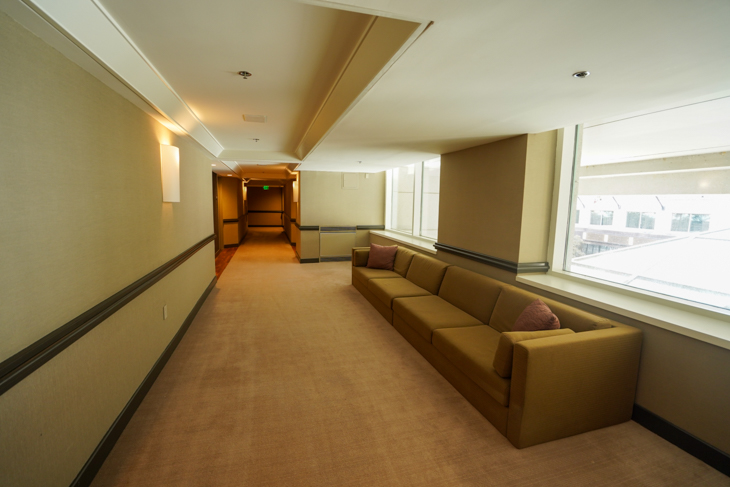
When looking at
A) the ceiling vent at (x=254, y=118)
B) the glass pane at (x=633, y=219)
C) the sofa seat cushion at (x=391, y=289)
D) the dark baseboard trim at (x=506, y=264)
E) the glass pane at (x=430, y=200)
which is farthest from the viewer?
the glass pane at (x=430, y=200)

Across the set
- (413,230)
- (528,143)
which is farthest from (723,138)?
(413,230)

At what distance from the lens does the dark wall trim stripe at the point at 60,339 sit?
4.18 ft

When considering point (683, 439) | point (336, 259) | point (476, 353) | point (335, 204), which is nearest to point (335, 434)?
point (476, 353)

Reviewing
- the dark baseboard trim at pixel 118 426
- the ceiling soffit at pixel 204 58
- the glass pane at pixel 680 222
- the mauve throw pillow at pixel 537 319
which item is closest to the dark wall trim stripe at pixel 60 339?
the dark baseboard trim at pixel 118 426

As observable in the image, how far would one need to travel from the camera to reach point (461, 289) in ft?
12.3

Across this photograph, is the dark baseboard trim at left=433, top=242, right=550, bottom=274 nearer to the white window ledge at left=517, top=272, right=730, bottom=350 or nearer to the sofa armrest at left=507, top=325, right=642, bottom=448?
the white window ledge at left=517, top=272, right=730, bottom=350

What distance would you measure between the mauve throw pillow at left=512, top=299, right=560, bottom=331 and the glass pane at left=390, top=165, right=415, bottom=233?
478cm

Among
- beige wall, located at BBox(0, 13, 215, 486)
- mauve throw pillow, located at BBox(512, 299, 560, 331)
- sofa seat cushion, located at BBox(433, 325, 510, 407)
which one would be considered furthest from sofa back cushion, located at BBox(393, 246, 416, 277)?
beige wall, located at BBox(0, 13, 215, 486)

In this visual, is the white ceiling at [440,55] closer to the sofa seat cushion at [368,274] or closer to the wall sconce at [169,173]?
the wall sconce at [169,173]

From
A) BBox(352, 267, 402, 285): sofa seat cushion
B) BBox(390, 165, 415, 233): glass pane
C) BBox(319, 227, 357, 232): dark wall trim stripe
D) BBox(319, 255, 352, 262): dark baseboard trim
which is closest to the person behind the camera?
BBox(352, 267, 402, 285): sofa seat cushion

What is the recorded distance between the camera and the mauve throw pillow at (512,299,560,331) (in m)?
2.44

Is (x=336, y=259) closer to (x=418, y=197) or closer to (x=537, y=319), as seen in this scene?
(x=418, y=197)

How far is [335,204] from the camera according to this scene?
8.47 metres

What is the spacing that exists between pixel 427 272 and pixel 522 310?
67.8 inches
